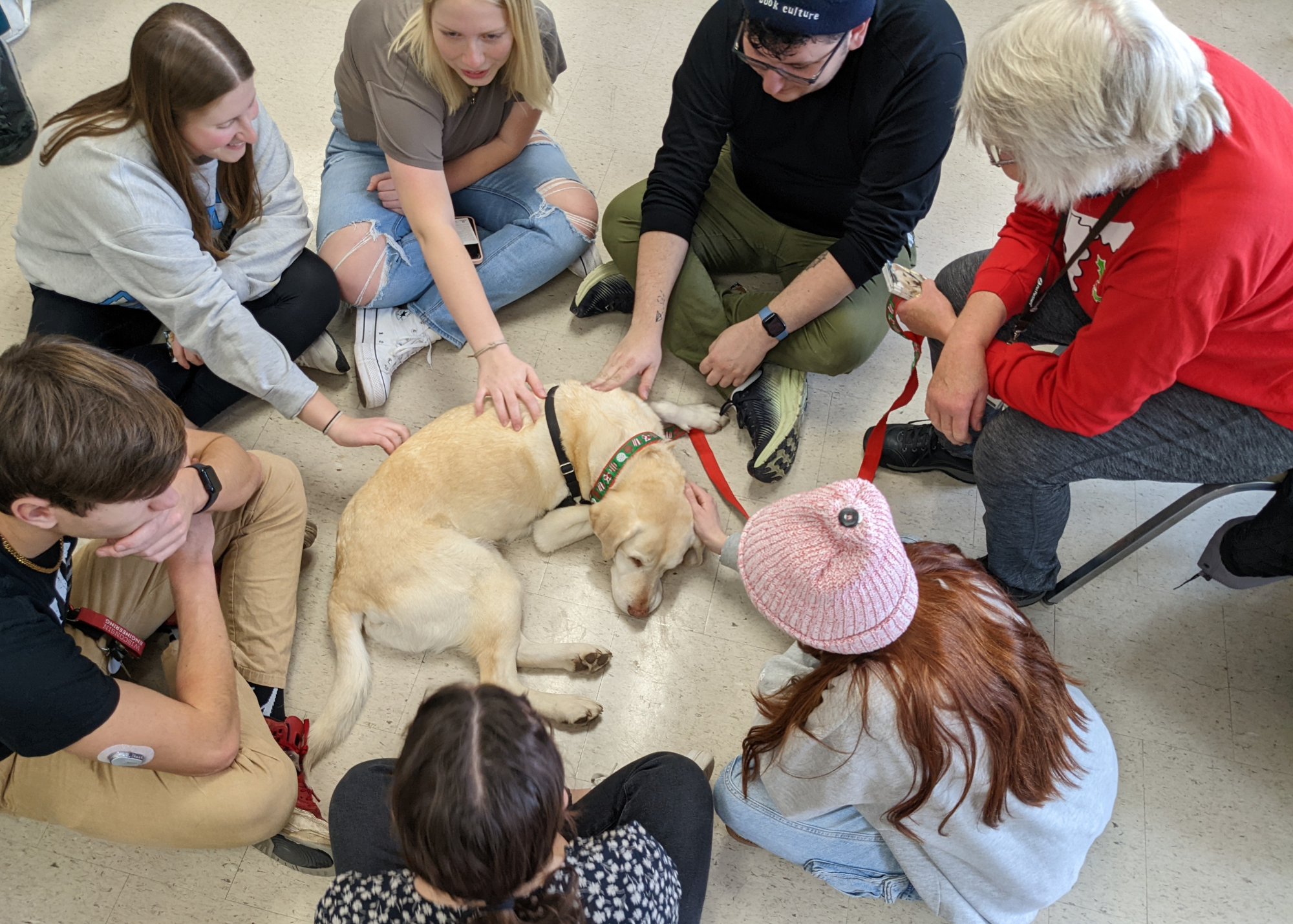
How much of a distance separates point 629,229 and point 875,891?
5.93 ft

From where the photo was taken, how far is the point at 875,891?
1656mm

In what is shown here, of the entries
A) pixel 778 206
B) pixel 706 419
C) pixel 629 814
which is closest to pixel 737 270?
pixel 778 206

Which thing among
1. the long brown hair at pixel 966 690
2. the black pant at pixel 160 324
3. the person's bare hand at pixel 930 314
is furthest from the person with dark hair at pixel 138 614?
the person's bare hand at pixel 930 314

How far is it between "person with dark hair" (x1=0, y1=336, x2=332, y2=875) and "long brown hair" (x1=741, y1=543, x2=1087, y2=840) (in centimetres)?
109

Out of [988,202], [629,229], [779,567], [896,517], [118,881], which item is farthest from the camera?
[988,202]

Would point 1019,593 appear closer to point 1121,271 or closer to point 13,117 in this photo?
point 1121,271

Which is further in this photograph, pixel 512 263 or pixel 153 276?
pixel 512 263

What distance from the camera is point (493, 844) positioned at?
3.28 feet

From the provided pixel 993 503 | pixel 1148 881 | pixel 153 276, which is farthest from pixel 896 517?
pixel 153 276

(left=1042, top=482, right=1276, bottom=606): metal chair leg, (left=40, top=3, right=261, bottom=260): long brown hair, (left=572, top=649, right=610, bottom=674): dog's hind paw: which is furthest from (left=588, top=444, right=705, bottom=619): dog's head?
(left=40, top=3, right=261, bottom=260): long brown hair

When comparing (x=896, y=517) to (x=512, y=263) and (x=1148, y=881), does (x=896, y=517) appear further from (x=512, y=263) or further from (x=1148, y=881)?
(x=512, y=263)

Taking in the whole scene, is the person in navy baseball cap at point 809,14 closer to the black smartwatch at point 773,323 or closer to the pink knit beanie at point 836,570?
the black smartwatch at point 773,323

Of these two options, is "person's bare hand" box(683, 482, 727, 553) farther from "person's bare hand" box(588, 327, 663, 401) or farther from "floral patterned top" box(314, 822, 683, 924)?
"floral patterned top" box(314, 822, 683, 924)

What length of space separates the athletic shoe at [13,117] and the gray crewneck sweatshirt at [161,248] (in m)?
1.09
